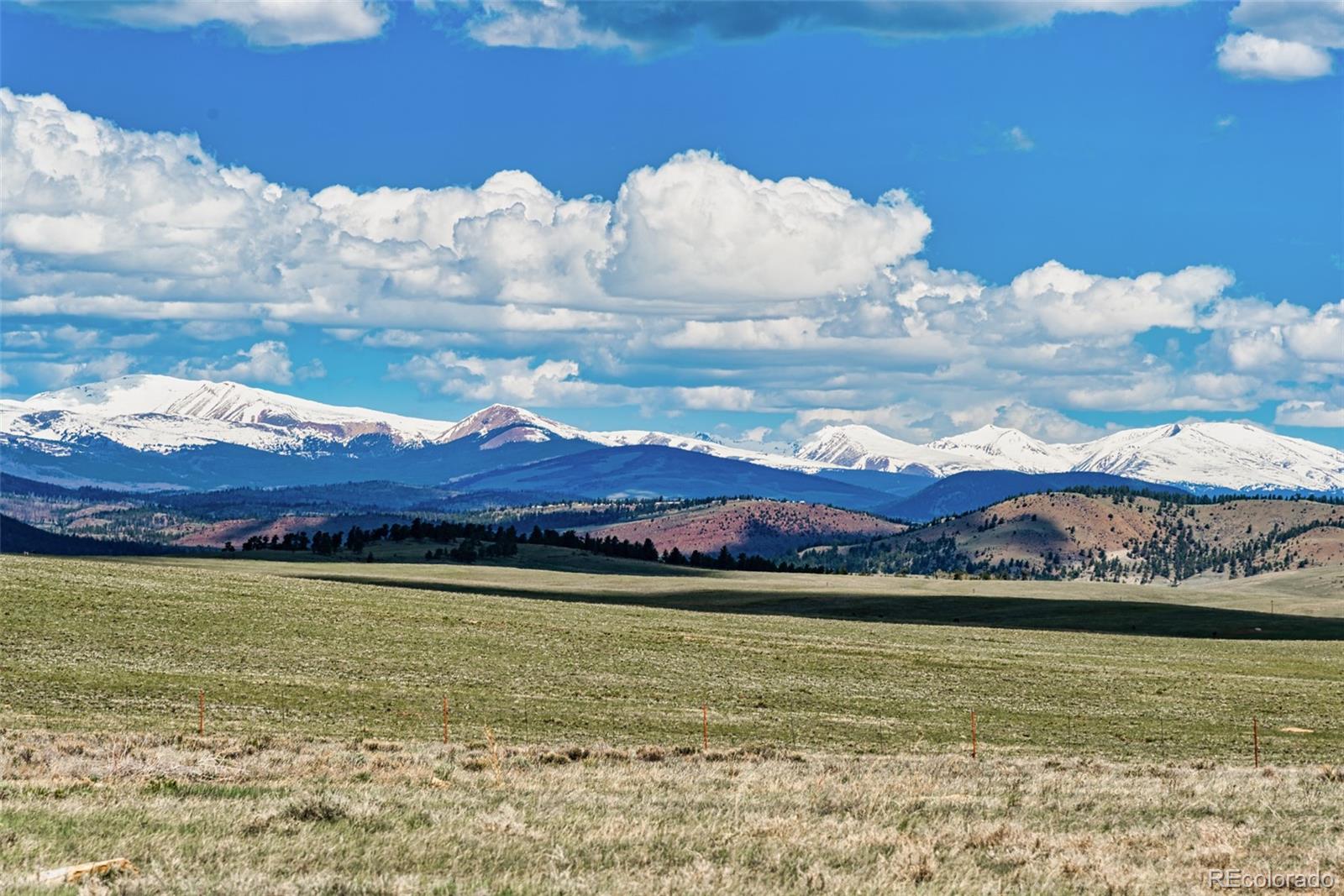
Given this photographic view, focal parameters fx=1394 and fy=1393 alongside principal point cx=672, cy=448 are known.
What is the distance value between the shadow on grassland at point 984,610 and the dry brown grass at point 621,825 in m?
88.5

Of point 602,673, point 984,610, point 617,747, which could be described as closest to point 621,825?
point 617,747

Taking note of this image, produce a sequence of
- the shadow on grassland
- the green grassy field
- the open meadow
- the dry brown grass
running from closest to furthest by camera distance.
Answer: the dry brown grass → the open meadow → the green grassy field → the shadow on grassland

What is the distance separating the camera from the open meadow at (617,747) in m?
17.3

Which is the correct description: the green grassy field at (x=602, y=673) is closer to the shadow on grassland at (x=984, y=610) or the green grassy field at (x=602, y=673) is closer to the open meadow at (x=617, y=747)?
the open meadow at (x=617, y=747)

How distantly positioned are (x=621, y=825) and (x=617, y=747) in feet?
57.4

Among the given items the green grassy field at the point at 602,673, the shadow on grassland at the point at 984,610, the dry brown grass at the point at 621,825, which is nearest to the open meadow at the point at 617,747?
the dry brown grass at the point at 621,825

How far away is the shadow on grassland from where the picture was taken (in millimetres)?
117500

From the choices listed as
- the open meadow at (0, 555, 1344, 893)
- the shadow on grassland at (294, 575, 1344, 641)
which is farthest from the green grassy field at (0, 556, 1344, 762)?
the shadow on grassland at (294, 575, 1344, 641)

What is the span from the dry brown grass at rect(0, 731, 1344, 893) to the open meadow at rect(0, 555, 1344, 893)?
92mm

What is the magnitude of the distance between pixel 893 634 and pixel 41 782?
77.3 meters

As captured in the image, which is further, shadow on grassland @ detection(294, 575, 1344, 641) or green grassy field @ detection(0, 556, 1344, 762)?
shadow on grassland @ detection(294, 575, 1344, 641)

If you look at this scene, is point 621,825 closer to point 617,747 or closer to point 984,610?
point 617,747

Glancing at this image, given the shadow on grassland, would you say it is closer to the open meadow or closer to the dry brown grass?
the open meadow

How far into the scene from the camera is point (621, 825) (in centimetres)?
1955
